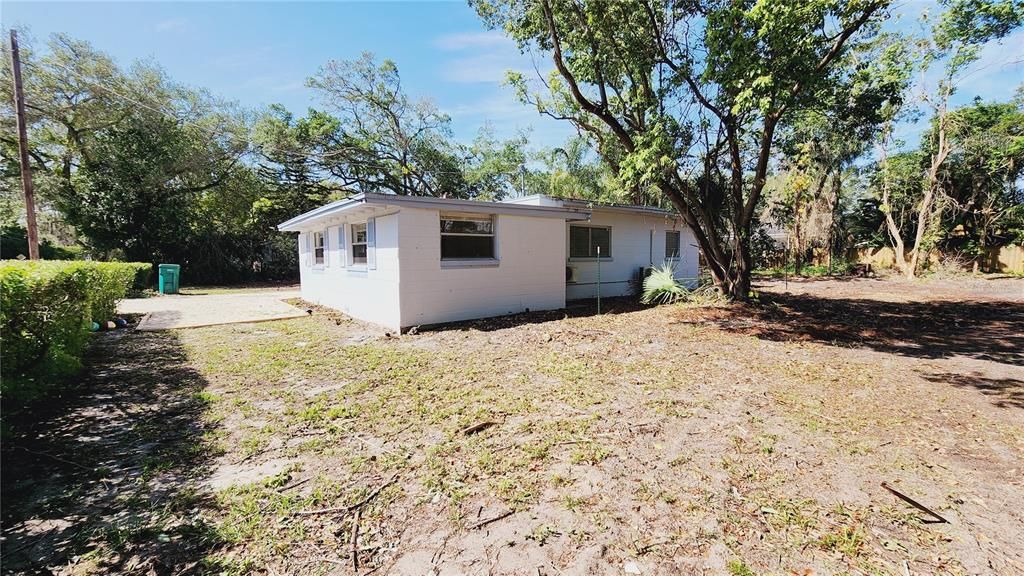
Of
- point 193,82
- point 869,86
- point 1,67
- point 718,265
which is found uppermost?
point 193,82

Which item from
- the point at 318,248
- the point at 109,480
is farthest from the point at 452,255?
the point at 109,480

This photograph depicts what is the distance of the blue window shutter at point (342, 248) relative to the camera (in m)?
10.0

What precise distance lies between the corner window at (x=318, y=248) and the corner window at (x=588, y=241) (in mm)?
7317

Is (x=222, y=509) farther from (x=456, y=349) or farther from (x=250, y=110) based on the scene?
(x=250, y=110)

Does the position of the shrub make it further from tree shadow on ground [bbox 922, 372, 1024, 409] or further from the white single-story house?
tree shadow on ground [bbox 922, 372, 1024, 409]

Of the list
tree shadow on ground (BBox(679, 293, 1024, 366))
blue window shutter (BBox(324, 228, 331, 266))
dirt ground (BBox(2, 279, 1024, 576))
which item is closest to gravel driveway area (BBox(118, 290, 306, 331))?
blue window shutter (BBox(324, 228, 331, 266))

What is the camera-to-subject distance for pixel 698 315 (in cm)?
912

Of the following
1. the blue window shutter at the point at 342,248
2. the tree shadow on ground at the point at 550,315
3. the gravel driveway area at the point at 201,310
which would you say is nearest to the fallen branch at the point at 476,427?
the tree shadow on ground at the point at 550,315

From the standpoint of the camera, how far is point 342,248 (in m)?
10.2

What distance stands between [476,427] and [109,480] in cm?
262

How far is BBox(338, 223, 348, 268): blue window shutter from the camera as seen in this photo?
10.0 meters

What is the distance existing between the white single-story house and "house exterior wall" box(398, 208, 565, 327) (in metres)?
0.02

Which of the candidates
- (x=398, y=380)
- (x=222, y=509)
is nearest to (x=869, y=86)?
(x=398, y=380)

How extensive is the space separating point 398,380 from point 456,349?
1.63 metres
